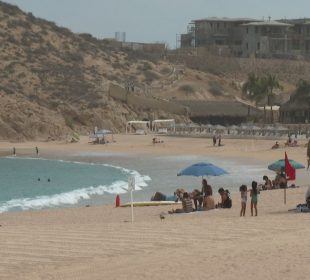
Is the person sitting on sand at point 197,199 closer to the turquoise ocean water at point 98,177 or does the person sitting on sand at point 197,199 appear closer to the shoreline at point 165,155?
the turquoise ocean water at point 98,177

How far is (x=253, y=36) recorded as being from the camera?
4540 inches

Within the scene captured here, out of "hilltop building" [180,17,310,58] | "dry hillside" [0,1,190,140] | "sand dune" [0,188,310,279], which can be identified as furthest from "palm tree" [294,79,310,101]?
"sand dune" [0,188,310,279]

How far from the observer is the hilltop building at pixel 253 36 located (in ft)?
373

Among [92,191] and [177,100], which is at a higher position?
[177,100]

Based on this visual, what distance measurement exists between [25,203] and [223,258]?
19008mm

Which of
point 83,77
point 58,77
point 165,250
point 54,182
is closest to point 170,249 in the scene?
point 165,250

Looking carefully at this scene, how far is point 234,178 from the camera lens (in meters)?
36.8

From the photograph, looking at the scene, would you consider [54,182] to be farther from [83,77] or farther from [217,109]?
[83,77]

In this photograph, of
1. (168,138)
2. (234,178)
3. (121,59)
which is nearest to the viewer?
(234,178)

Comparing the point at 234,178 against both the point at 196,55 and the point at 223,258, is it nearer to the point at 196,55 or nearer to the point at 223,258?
the point at 223,258

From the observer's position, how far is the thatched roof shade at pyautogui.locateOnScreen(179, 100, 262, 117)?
8050cm

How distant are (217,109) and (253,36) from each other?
121 ft

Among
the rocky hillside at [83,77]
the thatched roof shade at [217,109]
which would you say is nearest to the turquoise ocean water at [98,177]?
the rocky hillside at [83,77]

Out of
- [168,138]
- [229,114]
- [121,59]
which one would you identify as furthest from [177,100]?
[168,138]
